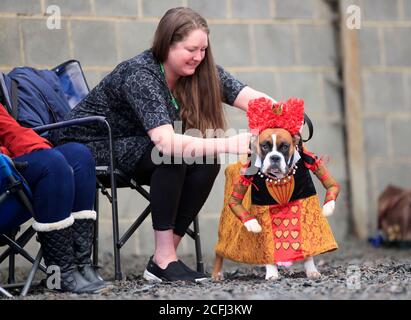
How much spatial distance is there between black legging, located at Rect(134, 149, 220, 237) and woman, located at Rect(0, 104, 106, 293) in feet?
0.89

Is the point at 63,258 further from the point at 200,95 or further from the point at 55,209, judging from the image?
the point at 200,95

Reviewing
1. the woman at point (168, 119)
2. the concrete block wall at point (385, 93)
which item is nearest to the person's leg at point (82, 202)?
the woman at point (168, 119)

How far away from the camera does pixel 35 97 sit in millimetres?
3668

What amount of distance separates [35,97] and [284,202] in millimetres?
1163

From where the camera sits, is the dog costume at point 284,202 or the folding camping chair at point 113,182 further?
the folding camping chair at point 113,182

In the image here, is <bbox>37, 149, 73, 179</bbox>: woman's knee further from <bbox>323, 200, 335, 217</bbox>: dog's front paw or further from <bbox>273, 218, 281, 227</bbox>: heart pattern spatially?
<bbox>323, 200, 335, 217</bbox>: dog's front paw

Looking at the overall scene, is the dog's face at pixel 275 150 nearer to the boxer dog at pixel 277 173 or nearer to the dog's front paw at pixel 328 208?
the boxer dog at pixel 277 173

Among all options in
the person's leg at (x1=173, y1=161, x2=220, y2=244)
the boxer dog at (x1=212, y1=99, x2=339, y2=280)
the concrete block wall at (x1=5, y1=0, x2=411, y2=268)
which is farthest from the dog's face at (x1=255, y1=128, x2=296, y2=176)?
the concrete block wall at (x1=5, y1=0, x2=411, y2=268)

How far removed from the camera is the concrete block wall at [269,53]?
486 centimetres

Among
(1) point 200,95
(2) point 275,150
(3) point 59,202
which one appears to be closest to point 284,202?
(2) point 275,150
